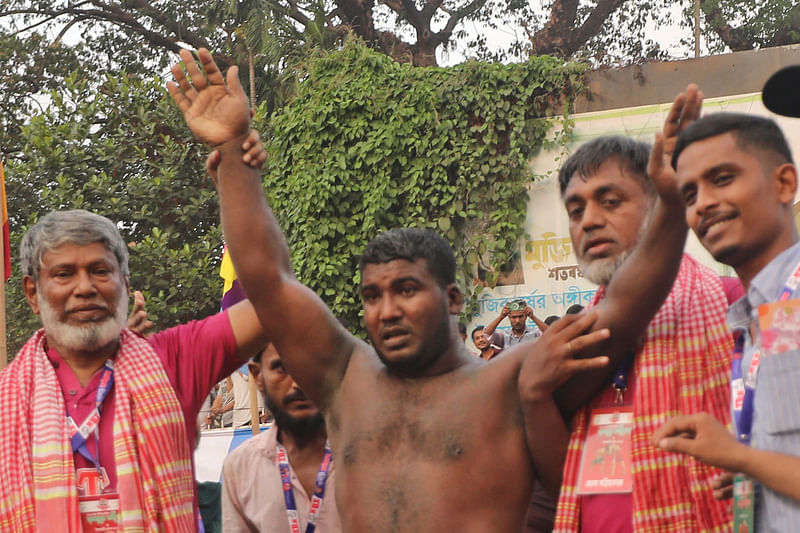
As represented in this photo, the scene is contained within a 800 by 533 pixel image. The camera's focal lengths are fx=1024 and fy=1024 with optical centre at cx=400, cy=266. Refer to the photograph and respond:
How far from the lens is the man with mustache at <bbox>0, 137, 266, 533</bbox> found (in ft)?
10.9

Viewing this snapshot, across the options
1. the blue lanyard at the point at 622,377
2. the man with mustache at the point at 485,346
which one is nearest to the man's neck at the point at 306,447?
the blue lanyard at the point at 622,377

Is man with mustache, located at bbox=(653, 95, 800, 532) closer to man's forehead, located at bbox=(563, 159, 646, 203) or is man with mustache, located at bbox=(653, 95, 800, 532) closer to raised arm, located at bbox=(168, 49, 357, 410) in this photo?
man's forehead, located at bbox=(563, 159, 646, 203)

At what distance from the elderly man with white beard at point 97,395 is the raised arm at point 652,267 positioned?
128 cm

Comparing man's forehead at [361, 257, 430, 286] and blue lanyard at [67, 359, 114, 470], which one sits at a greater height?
man's forehead at [361, 257, 430, 286]

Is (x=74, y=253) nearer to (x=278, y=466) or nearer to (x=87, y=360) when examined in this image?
(x=87, y=360)

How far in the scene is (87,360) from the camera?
3.61 m

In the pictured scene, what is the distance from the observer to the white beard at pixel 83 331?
11.5ft

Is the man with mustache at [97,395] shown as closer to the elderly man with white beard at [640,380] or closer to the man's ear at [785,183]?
the elderly man with white beard at [640,380]

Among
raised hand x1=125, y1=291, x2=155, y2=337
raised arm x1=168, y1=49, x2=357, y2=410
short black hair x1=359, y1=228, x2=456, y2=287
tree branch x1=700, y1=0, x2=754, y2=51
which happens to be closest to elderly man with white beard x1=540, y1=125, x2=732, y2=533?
short black hair x1=359, y1=228, x2=456, y2=287

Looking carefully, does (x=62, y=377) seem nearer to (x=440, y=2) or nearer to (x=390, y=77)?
(x=390, y=77)

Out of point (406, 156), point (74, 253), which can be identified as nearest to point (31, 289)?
point (74, 253)

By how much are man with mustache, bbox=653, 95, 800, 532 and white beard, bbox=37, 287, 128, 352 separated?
6.46 ft

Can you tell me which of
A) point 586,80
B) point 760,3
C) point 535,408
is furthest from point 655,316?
point 760,3

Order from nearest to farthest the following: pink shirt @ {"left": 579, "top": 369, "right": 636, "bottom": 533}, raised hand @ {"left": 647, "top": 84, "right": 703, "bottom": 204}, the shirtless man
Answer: raised hand @ {"left": 647, "top": 84, "right": 703, "bottom": 204} < pink shirt @ {"left": 579, "top": 369, "right": 636, "bottom": 533} < the shirtless man
